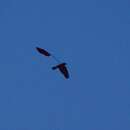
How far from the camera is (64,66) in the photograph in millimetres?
6844
